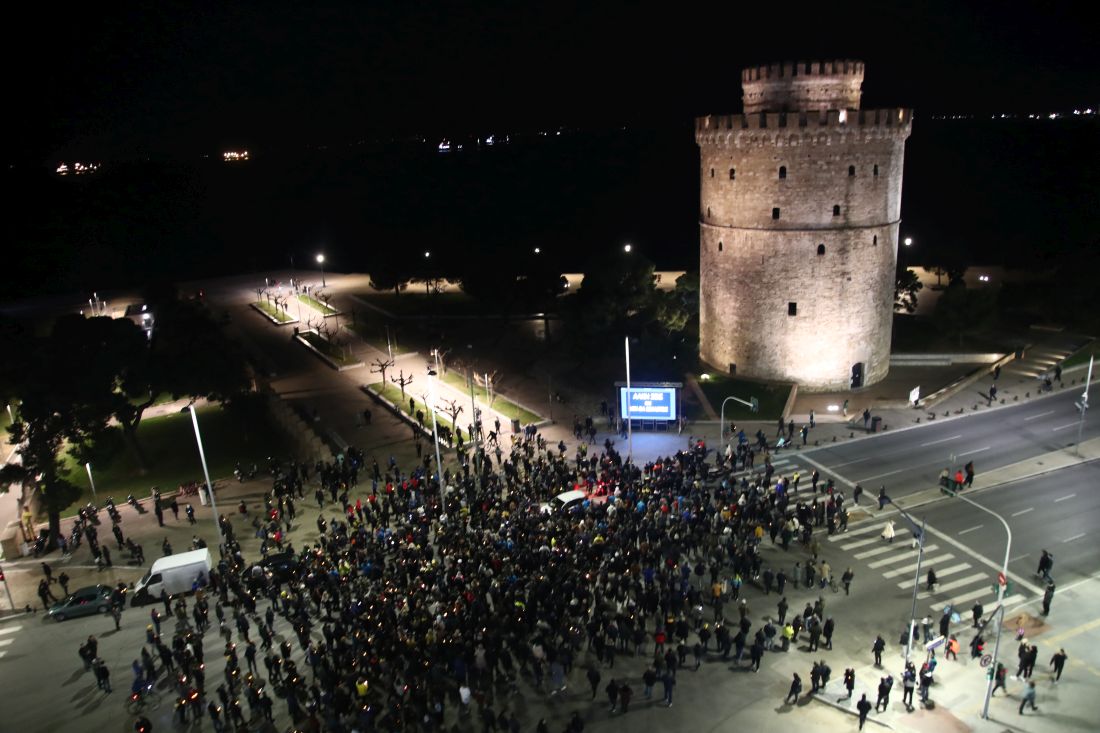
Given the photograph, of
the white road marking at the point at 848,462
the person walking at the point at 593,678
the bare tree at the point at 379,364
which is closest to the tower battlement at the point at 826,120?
the white road marking at the point at 848,462

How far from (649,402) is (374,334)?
2956 centimetres

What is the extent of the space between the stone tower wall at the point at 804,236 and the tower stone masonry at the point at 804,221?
5 cm

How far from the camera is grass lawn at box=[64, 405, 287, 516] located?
38.3 meters

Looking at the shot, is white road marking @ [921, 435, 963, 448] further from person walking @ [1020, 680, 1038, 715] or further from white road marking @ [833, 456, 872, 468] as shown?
person walking @ [1020, 680, 1038, 715]

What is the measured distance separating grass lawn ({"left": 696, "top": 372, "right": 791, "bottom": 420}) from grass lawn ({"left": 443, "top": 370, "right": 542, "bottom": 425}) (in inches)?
344

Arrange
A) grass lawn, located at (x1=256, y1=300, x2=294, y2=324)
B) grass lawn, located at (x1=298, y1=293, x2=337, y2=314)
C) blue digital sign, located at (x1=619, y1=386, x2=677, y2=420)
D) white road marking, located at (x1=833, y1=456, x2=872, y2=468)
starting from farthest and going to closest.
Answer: grass lawn, located at (x1=298, y1=293, x2=337, y2=314) < grass lawn, located at (x1=256, y1=300, x2=294, y2=324) < blue digital sign, located at (x1=619, y1=386, x2=677, y2=420) < white road marking, located at (x1=833, y1=456, x2=872, y2=468)

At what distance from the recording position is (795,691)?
19391 millimetres

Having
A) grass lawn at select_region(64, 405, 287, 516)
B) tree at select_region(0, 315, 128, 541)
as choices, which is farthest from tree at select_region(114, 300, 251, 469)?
tree at select_region(0, 315, 128, 541)

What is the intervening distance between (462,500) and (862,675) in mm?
15216

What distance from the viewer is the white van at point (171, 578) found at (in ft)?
84.6

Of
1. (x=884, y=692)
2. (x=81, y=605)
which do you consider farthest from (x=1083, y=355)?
(x=81, y=605)

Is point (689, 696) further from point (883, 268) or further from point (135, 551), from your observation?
point (883, 268)

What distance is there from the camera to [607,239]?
155625 mm

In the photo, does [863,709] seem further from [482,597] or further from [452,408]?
[452,408]
